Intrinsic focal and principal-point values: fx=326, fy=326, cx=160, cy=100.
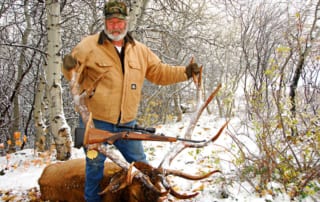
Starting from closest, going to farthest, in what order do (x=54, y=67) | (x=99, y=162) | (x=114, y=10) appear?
(x=114, y=10), (x=99, y=162), (x=54, y=67)

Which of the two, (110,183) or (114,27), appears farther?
(114,27)

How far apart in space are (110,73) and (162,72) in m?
0.57

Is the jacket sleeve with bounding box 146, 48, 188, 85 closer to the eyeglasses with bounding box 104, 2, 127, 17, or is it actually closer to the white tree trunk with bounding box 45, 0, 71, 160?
the eyeglasses with bounding box 104, 2, 127, 17

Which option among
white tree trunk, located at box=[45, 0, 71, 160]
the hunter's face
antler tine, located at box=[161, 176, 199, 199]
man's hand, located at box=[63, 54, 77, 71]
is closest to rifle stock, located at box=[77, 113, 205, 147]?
antler tine, located at box=[161, 176, 199, 199]

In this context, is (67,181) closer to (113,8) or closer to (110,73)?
(110,73)

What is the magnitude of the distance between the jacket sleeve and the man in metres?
0.09

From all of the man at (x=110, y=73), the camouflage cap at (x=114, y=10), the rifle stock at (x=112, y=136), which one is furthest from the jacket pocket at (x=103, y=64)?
the rifle stock at (x=112, y=136)

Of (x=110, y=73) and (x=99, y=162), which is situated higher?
(x=110, y=73)

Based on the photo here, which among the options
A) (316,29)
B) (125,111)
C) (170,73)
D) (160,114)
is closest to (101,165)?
(125,111)

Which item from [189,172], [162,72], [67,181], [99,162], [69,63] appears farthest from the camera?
[189,172]

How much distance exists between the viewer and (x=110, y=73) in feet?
9.43

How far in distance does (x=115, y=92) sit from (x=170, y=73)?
60 centimetres

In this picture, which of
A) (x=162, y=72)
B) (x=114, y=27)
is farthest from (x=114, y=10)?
(x=162, y=72)

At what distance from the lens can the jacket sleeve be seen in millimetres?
3127
